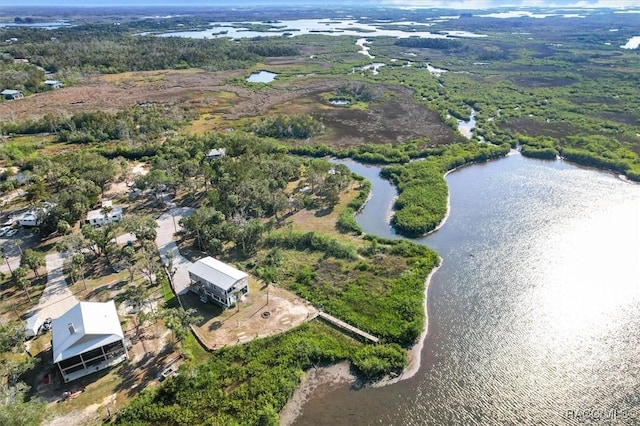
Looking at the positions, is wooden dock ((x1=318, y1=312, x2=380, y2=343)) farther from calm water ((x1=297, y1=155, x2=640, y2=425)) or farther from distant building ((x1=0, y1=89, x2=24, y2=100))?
distant building ((x1=0, y1=89, x2=24, y2=100))

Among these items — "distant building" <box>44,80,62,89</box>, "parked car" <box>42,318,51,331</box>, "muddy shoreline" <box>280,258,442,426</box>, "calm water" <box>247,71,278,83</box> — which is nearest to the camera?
"muddy shoreline" <box>280,258,442,426</box>

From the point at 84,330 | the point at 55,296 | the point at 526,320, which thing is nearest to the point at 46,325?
the point at 55,296

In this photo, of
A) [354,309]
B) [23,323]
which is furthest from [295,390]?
[23,323]

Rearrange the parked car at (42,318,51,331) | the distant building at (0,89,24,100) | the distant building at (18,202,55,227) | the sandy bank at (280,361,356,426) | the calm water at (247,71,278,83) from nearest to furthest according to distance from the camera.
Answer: the sandy bank at (280,361,356,426) → the parked car at (42,318,51,331) → the distant building at (18,202,55,227) → the distant building at (0,89,24,100) → the calm water at (247,71,278,83)

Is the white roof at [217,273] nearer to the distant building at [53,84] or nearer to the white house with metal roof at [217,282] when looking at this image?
the white house with metal roof at [217,282]

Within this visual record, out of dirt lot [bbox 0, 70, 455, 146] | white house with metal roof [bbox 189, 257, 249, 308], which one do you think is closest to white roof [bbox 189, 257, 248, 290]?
white house with metal roof [bbox 189, 257, 249, 308]

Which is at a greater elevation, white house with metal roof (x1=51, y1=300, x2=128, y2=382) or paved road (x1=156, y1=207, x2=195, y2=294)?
white house with metal roof (x1=51, y1=300, x2=128, y2=382)

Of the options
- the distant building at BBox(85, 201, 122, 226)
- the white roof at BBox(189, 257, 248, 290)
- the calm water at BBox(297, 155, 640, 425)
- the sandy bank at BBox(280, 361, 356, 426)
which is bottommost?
the sandy bank at BBox(280, 361, 356, 426)
